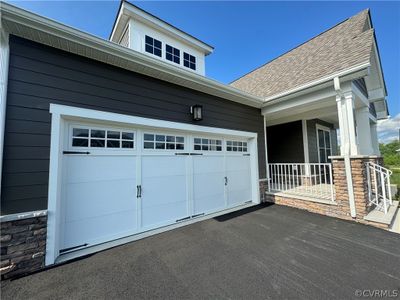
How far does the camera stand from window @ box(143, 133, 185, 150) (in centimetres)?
369

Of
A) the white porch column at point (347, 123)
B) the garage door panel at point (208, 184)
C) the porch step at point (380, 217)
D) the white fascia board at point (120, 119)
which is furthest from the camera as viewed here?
the garage door panel at point (208, 184)

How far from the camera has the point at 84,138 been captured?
2998 mm

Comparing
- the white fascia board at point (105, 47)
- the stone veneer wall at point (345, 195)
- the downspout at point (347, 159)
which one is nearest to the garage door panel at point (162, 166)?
the white fascia board at point (105, 47)

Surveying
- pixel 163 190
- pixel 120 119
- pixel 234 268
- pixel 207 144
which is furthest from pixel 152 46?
pixel 234 268

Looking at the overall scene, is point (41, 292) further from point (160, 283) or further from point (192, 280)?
point (192, 280)

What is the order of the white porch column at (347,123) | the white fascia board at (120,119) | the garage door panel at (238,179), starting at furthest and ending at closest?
the garage door panel at (238,179) < the white porch column at (347,123) < the white fascia board at (120,119)

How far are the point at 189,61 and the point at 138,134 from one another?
13.6 ft

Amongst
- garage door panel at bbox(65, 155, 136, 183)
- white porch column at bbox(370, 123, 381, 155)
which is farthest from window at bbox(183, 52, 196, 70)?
white porch column at bbox(370, 123, 381, 155)

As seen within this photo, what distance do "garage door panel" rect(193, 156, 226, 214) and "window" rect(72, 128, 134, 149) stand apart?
5.60 feet

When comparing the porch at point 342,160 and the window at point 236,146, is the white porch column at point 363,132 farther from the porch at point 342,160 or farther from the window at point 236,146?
the window at point 236,146

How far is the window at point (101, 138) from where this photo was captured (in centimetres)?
295

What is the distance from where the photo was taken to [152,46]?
18.1 ft

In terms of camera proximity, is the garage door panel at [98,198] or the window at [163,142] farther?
the window at [163,142]

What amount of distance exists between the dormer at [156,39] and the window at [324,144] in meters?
6.38
